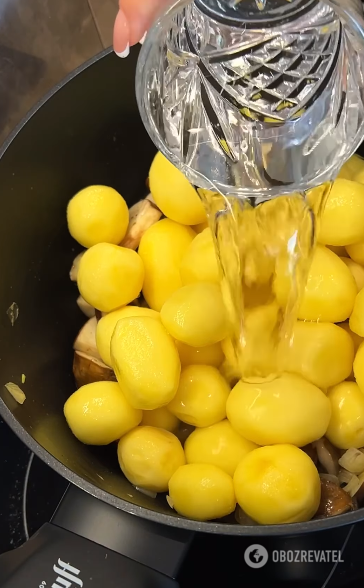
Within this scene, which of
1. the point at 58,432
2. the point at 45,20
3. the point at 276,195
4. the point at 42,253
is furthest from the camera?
the point at 45,20

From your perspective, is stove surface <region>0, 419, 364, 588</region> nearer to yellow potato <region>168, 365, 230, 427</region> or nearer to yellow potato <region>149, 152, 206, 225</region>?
yellow potato <region>168, 365, 230, 427</region>

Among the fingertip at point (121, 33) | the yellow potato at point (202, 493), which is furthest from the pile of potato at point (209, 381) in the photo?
the fingertip at point (121, 33)

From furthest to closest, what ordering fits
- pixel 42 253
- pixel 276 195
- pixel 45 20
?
pixel 45 20, pixel 42 253, pixel 276 195

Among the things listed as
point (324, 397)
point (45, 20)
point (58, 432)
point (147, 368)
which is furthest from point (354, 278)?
point (45, 20)

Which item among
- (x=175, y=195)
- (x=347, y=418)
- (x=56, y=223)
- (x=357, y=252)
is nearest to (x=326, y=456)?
(x=347, y=418)

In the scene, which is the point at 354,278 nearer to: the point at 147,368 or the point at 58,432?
the point at 147,368

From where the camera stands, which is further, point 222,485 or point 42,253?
point 42,253

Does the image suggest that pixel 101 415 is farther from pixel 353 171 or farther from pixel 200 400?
pixel 353 171

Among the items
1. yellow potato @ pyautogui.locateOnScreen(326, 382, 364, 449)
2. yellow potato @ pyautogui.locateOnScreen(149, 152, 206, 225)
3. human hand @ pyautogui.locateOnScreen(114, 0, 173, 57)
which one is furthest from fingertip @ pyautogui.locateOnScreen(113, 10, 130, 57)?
Answer: yellow potato @ pyautogui.locateOnScreen(326, 382, 364, 449)
